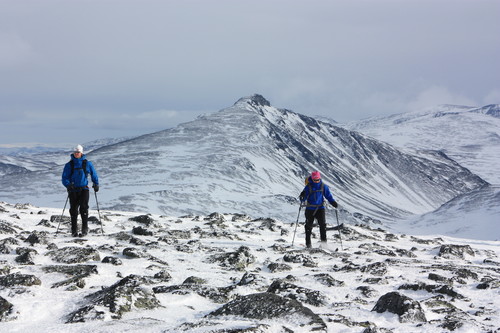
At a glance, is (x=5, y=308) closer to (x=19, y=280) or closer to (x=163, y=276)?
(x=19, y=280)

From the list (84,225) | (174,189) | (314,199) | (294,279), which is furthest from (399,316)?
(174,189)

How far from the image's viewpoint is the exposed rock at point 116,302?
26.7ft

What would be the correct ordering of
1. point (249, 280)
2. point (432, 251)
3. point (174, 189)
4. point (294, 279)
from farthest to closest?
point (174, 189) → point (432, 251) → point (294, 279) → point (249, 280)

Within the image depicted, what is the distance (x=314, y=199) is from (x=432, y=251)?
7293 millimetres

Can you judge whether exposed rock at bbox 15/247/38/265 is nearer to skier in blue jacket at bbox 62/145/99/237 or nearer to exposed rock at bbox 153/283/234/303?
exposed rock at bbox 153/283/234/303

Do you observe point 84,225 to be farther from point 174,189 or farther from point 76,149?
point 174,189

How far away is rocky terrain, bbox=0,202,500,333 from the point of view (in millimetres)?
7934

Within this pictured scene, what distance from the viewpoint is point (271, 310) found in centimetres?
813

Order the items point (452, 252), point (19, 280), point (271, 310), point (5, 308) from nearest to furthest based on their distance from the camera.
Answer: point (271, 310) < point (5, 308) < point (19, 280) < point (452, 252)

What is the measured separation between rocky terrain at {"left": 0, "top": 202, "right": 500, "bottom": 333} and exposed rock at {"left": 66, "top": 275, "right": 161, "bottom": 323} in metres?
0.02

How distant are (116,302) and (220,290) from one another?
9.72ft

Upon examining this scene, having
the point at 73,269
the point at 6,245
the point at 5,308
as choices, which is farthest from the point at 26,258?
the point at 5,308

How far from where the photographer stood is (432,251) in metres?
22.7

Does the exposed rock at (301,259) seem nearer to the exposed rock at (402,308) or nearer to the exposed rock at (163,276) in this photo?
the exposed rock at (163,276)
